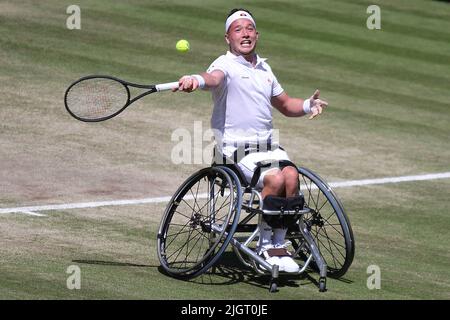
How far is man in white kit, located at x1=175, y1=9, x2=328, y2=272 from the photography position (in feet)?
30.9

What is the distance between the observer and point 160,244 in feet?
32.0

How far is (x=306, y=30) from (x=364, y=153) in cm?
653

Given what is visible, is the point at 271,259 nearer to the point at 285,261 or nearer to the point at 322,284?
the point at 285,261

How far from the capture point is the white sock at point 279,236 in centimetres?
951

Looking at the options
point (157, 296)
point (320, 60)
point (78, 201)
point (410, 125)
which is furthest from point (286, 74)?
point (157, 296)

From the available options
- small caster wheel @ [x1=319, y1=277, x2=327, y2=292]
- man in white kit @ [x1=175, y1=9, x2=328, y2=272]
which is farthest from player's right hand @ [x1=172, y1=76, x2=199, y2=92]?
small caster wheel @ [x1=319, y1=277, x2=327, y2=292]

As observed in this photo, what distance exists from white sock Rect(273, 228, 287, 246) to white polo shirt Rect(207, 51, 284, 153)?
2.63 ft

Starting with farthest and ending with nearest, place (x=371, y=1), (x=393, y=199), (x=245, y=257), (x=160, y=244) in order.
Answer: (x=371, y=1)
(x=393, y=199)
(x=245, y=257)
(x=160, y=244)

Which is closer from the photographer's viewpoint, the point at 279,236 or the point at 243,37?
the point at 279,236

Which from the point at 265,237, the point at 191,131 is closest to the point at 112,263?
the point at 265,237

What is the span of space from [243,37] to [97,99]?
1349mm

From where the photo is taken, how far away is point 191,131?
15.5 meters

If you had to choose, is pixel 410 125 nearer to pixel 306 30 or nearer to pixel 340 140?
pixel 340 140

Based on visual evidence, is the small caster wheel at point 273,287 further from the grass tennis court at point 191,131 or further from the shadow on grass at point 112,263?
the shadow on grass at point 112,263
